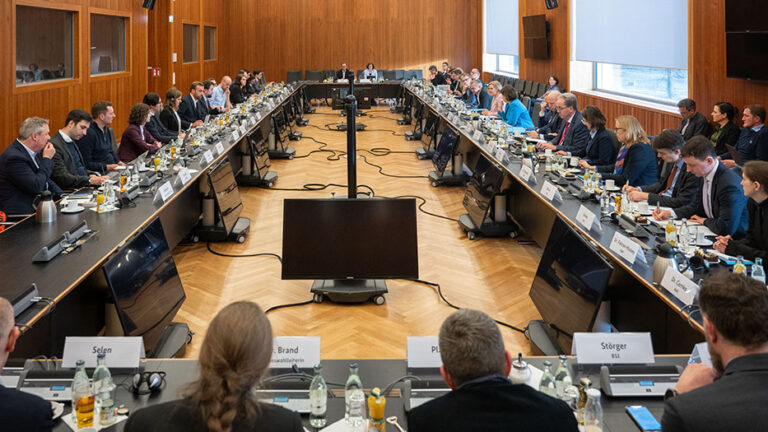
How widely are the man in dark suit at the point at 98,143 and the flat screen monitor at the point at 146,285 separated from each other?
285cm

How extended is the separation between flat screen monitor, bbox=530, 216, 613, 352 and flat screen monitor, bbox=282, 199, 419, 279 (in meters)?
0.90

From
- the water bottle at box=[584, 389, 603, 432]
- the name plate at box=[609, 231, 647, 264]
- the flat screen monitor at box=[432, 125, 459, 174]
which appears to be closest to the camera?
the water bottle at box=[584, 389, 603, 432]

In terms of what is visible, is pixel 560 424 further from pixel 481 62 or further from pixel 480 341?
pixel 481 62

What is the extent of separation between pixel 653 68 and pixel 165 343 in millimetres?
8648

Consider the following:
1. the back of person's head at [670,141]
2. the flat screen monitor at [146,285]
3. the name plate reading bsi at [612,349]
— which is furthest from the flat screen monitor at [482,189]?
the name plate reading bsi at [612,349]

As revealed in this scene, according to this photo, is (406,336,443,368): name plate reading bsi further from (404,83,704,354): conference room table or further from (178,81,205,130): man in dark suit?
(178,81,205,130): man in dark suit

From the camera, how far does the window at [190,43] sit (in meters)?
15.2

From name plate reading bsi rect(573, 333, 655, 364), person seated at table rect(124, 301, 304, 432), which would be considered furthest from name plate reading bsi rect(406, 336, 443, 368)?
person seated at table rect(124, 301, 304, 432)

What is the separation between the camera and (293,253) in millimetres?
4234

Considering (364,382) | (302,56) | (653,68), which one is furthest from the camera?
(302,56)

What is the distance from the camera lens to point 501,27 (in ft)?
58.2

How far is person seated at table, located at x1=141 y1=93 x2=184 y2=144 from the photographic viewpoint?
7777 mm

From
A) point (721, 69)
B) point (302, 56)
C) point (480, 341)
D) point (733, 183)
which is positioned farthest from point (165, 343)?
point (302, 56)

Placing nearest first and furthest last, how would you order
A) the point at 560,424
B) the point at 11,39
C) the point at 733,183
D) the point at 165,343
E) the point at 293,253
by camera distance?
the point at 560,424
the point at 165,343
the point at 733,183
the point at 293,253
the point at 11,39
